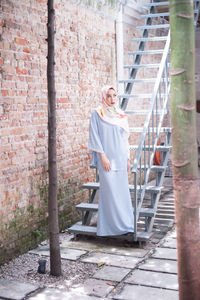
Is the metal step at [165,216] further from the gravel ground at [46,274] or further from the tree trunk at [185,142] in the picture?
the tree trunk at [185,142]

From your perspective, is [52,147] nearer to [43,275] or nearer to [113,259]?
[43,275]

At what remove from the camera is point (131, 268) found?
14.7 ft

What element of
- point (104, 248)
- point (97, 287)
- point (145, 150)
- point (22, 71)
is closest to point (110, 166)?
point (145, 150)

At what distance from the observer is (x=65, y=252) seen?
502 cm

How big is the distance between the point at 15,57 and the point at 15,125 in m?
0.73

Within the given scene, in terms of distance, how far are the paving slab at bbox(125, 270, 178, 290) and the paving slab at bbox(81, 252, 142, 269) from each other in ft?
0.76

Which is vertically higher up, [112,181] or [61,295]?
[112,181]

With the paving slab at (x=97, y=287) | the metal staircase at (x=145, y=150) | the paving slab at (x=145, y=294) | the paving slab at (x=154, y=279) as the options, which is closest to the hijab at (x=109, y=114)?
the metal staircase at (x=145, y=150)

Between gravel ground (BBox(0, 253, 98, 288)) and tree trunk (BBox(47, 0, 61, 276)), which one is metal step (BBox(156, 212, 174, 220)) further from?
tree trunk (BBox(47, 0, 61, 276))

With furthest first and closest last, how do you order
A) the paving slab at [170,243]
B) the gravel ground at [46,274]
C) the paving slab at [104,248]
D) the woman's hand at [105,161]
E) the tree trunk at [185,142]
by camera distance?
the woman's hand at [105,161], the paving slab at [170,243], the paving slab at [104,248], the gravel ground at [46,274], the tree trunk at [185,142]

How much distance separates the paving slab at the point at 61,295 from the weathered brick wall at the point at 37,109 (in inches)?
37.7

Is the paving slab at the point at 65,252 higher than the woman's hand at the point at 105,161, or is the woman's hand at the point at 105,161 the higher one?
the woman's hand at the point at 105,161

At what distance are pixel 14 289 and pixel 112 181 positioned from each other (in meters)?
1.76

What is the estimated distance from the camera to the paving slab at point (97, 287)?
154 inches
